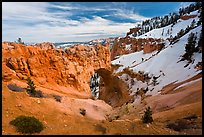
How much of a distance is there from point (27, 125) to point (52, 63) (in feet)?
63.8

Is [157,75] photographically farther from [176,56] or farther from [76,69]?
[76,69]

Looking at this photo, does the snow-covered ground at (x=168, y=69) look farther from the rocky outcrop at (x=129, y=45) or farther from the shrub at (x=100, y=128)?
the rocky outcrop at (x=129, y=45)

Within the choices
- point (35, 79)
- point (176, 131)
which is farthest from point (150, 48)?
point (176, 131)

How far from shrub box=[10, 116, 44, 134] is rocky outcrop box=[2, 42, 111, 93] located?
37.4 feet

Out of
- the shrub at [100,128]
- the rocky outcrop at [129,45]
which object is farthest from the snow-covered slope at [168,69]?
the rocky outcrop at [129,45]

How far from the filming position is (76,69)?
1337 inches

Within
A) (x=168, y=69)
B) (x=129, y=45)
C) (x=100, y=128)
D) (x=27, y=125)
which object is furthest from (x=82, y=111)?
(x=129, y=45)

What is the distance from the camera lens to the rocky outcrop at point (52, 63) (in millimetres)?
26922

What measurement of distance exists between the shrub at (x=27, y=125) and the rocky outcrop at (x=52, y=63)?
11.4m

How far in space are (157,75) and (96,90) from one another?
11.4m

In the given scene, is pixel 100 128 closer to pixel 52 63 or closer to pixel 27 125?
A: pixel 27 125

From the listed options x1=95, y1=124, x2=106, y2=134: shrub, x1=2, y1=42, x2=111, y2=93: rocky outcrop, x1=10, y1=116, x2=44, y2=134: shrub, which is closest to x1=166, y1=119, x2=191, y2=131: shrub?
x1=95, y1=124, x2=106, y2=134: shrub

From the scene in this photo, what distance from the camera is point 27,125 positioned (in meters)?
12.0

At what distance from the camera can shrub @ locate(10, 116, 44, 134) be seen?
11.8 metres
